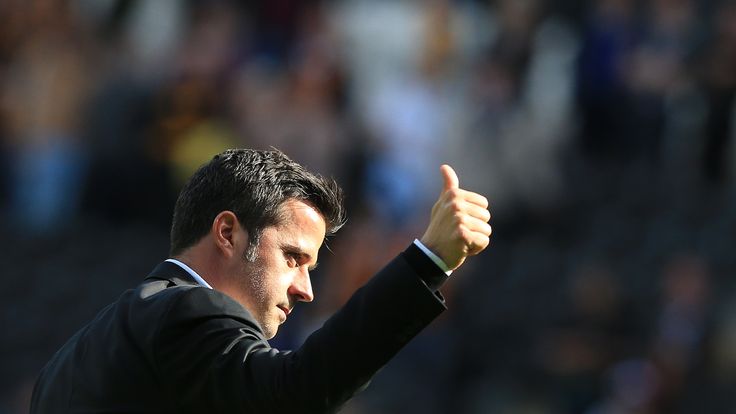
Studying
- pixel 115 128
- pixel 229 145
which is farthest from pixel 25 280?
pixel 229 145

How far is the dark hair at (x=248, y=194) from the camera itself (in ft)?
10.1

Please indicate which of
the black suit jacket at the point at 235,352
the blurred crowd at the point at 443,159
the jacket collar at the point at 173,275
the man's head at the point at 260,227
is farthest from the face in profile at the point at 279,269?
the blurred crowd at the point at 443,159

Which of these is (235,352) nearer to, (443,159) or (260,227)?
(260,227)

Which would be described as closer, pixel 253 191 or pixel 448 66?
pixel 253 191

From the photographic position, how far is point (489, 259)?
965cm

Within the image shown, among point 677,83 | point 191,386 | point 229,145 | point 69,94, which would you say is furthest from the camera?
point 69,94

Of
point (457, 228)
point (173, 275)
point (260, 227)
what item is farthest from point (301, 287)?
point (457, 228)

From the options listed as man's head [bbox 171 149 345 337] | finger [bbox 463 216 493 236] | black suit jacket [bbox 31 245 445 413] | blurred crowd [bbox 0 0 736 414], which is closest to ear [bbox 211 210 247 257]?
man's head [bbox 171 149 345 337]

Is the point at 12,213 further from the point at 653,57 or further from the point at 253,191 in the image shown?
the point at 253,191

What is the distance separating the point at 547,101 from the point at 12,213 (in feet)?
14.4

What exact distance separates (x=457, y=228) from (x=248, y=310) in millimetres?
602

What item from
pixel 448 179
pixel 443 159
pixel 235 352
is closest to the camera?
pixel 235 352

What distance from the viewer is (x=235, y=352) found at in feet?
8.75

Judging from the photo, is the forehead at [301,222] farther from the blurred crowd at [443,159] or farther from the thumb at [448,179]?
the blurred crowd at [443,159]
